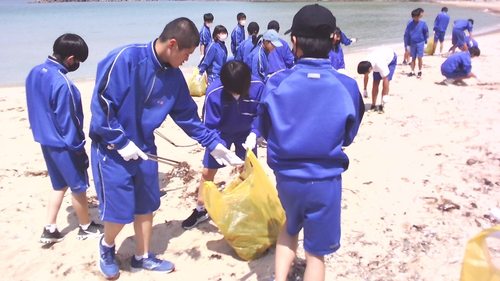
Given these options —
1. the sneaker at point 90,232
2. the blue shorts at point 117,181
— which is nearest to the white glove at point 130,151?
the blue shorts at point 117,181

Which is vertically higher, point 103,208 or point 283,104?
point 283,104

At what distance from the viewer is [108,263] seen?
292 centimetres

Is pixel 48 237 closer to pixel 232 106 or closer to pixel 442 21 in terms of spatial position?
pixel 232 106

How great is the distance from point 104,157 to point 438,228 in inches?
A: 99.0

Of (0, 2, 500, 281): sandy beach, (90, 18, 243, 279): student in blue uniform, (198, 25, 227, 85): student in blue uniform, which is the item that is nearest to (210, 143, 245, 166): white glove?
(90, 18, 243, 279): student in blue uniform

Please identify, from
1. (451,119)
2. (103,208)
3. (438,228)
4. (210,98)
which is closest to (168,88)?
(210,98)

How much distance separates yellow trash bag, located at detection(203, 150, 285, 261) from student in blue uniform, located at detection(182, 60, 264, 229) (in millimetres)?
281

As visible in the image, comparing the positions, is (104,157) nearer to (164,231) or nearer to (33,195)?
(164,231)

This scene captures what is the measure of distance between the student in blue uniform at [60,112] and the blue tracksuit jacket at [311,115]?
1608 millimetres

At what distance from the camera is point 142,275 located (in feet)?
9.80

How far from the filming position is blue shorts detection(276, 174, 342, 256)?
2.22 meters

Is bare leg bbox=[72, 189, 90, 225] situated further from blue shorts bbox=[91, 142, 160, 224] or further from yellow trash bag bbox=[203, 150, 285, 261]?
yellow trash bag bbox=[203, 150, 285, 261]

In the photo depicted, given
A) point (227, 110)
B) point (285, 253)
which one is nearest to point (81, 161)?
point (227, 110)

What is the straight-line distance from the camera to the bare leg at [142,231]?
9.61ft
